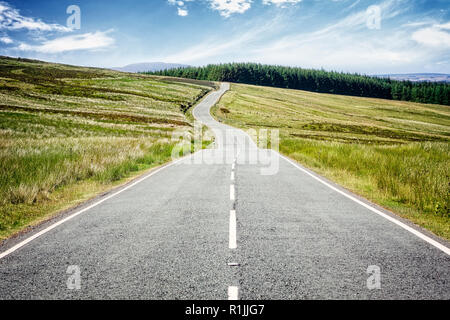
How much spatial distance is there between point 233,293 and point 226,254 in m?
0.95

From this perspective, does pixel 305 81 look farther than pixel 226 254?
Yes

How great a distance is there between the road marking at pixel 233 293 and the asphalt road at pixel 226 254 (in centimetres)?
1

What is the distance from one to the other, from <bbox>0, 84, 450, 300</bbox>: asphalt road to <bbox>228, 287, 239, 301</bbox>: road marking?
0.01 meters

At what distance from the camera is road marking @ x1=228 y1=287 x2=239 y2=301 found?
9.64 ft

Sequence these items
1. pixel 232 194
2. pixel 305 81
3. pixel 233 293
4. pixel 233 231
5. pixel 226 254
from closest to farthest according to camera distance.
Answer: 1. pixel 233 293
2. pixel 226 254
3. pixel 233 231
4. pixel 232 194
5. pixel 305 81

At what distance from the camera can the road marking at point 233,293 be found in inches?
116

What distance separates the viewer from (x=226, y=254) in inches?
155

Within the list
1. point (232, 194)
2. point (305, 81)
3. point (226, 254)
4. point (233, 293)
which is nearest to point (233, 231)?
A: point (226, 254)

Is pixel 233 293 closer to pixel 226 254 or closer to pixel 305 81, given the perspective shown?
pixel 226 254

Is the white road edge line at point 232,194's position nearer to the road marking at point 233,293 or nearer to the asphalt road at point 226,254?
the asphalt road at point 226,254

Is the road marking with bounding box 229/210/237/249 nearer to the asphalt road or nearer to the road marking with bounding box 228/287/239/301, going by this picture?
the asphalt road

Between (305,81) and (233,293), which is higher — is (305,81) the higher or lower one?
the higher one

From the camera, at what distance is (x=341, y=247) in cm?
423

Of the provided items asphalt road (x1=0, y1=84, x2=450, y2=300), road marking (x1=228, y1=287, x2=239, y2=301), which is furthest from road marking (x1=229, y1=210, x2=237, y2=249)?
road marking (x1=228, y1=287, x2=239, y2=301)
